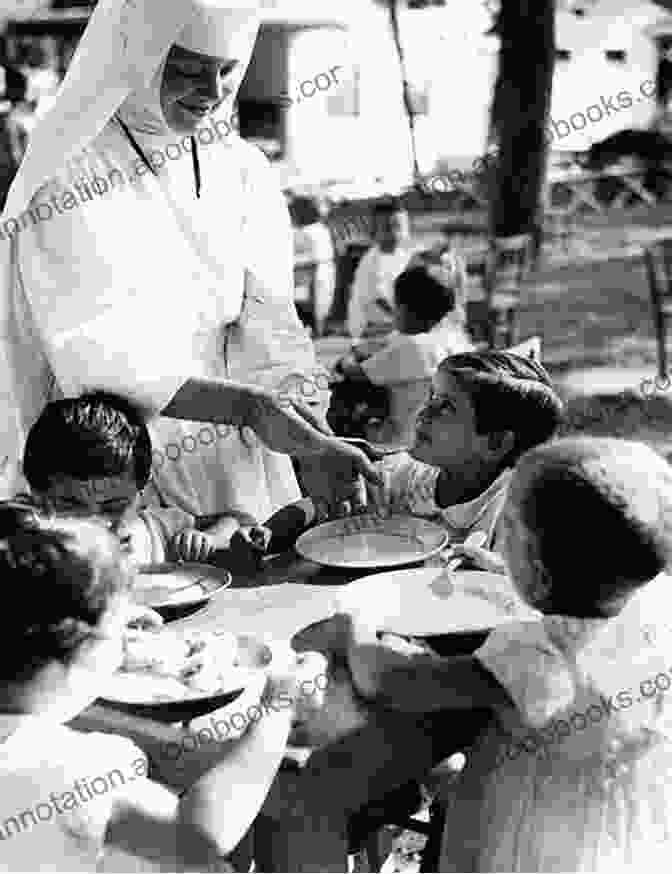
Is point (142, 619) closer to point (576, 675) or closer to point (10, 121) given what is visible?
point (576, 675)

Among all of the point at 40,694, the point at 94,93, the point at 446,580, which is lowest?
the point at 446,580

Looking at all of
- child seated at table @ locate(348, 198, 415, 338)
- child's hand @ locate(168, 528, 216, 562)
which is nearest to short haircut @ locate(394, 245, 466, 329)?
child seated at table @ locate(348, 198, 415, 338)

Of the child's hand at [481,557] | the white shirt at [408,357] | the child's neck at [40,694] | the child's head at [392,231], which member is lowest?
the child's head at [392,231]

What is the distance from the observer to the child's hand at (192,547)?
2.72m

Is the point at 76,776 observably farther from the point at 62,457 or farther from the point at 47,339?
the point at 47,339

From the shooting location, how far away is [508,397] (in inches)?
113

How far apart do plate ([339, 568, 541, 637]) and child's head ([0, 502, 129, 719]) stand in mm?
562

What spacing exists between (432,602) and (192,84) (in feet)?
4.54

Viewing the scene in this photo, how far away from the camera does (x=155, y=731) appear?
180 cm

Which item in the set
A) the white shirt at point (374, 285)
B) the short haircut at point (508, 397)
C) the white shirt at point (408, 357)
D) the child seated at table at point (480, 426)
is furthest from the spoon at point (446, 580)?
the white shirt at point (374, 285)

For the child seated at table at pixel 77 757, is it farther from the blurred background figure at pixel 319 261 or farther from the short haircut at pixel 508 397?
the blurred background figure at pixel 319 261

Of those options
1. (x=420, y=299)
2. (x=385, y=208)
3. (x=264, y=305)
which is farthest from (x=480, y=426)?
(x=385, y=208)

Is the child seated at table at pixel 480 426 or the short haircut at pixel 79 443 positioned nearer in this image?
the short haircut at pixel 79 443

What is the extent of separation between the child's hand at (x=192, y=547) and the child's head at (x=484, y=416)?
0.57 m
